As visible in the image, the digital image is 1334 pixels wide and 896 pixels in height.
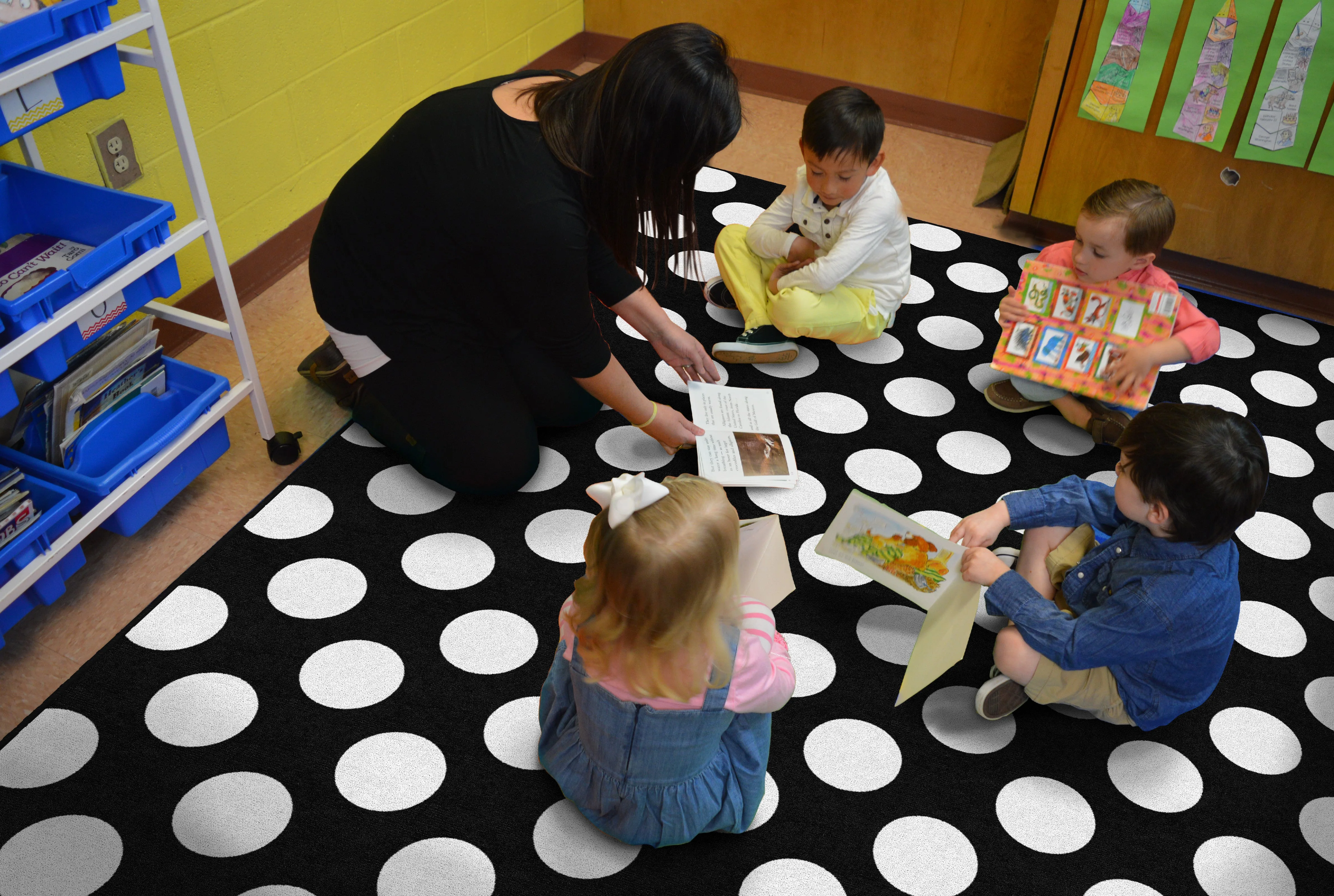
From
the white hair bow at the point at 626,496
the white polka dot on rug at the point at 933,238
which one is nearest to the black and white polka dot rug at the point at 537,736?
the white hair bow at the point at 626,496

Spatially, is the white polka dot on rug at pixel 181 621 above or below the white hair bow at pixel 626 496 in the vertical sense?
below

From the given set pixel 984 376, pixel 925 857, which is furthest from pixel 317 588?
pixel 984 376

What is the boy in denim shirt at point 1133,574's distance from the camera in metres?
1.40

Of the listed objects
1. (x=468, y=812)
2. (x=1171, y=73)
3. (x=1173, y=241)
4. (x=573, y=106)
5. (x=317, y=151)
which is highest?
(x=573, y=106)

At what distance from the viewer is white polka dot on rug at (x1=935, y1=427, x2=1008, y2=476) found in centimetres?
214

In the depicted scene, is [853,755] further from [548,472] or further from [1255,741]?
[548,472]

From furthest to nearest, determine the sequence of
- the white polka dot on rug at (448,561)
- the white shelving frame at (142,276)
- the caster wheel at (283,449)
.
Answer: the caster wheel at (283,449), the white polka dot on rug at (448,561), the white shelving frame at (142,276)

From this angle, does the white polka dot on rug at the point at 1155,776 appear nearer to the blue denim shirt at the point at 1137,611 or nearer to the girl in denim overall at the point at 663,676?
the blue denim shirt at the point at 1137,611

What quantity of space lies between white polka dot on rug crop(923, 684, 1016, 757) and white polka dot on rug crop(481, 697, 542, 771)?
0.62m

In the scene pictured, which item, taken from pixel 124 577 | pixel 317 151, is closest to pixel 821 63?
pixel 317 151

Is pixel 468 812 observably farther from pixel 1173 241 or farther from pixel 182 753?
pixel 1173 241

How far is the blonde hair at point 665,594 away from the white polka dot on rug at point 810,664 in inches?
18.9

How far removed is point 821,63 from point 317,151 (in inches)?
→ 66.7

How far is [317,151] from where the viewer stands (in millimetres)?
2664
